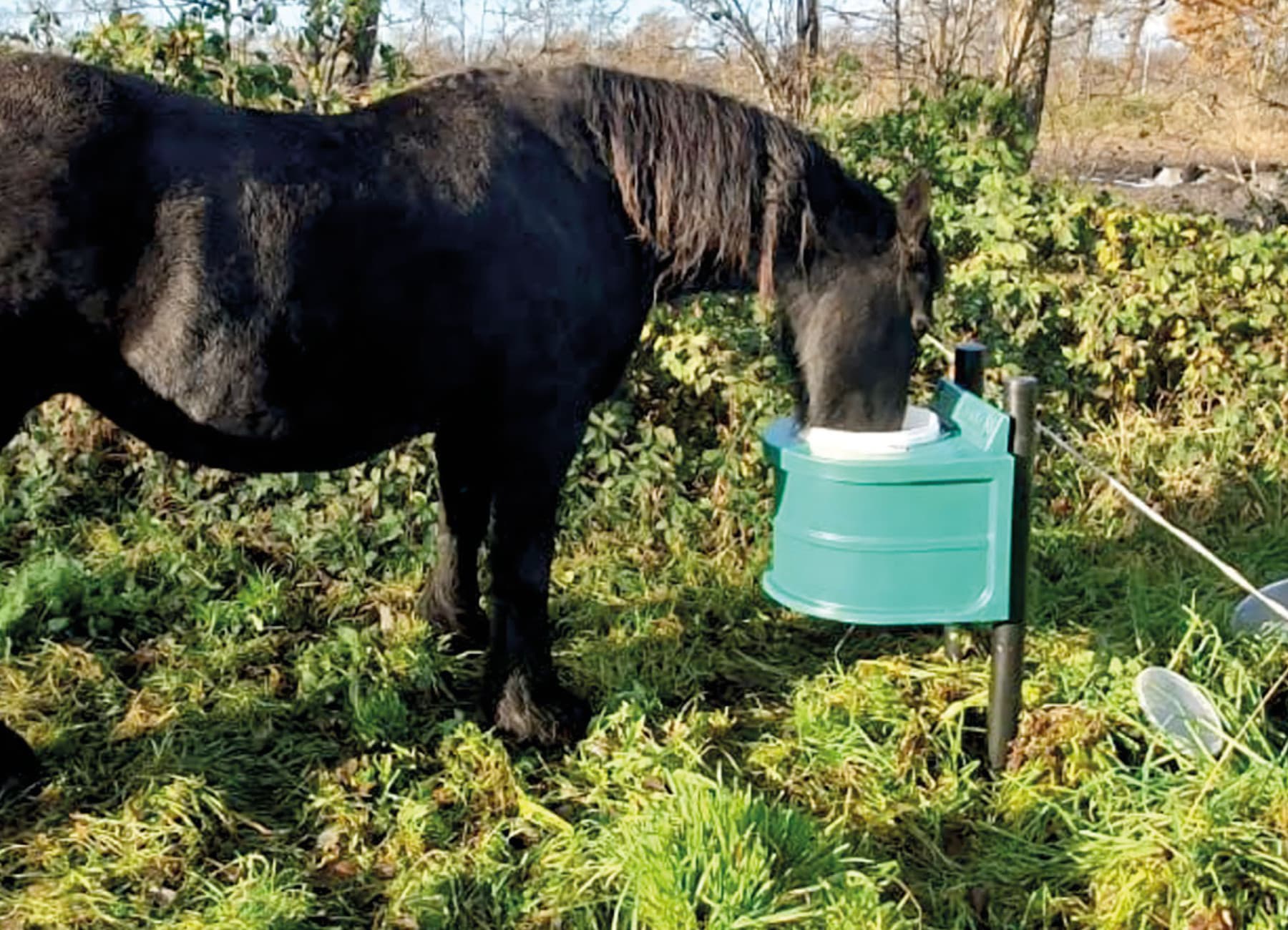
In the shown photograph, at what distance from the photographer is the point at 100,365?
2572 mm

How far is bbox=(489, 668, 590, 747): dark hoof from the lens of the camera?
122 inches

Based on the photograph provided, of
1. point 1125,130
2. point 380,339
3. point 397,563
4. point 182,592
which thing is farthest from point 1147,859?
point 1125,130

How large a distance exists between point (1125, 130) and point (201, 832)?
984cm

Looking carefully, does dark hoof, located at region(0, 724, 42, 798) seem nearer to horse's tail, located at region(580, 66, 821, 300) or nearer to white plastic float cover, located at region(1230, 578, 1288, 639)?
horse's tail, located at region(580, 66, 821, 300)

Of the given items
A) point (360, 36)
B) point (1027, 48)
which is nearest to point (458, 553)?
point (360, 36)

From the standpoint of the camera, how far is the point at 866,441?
9.32ft

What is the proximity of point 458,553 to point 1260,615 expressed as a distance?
233 centimetres

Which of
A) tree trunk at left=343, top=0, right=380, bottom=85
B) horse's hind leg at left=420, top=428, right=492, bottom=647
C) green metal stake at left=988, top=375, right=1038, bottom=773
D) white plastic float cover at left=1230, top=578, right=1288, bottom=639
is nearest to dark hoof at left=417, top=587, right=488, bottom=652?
horse's hind leg at left=420, top=428, right=492, bottom=647

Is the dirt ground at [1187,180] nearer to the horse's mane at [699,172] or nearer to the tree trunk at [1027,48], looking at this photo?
the tree trunk at [1027,48]

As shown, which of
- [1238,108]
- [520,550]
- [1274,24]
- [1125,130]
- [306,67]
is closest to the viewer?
[520,550]

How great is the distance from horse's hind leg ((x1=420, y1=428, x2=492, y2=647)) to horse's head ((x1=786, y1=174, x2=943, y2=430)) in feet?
3.27

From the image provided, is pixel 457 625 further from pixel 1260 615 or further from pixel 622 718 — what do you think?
pixel 1260 615

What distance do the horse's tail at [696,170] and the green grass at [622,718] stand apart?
1.19m

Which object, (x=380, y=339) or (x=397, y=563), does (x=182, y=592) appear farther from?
(x=380, y=339)
